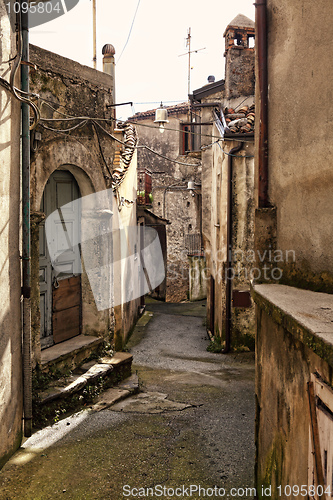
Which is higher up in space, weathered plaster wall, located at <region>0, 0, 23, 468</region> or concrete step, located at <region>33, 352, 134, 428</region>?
weathered plaster wall, located at <region>0, 0, 23, 468</region>

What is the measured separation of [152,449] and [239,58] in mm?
10642

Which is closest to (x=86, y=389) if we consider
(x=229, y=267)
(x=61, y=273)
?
(x=61, y=273)

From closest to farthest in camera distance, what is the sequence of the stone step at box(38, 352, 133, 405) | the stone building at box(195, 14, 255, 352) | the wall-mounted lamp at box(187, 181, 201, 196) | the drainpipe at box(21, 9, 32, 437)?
the drainpipe at box(21, 9, 32, 437) < the stone step at box(38, 352, 133, 405) < the stone building at box(195, 14, 255, 352) < the wall-mounted lamp at box(187, 181, 201, 196)

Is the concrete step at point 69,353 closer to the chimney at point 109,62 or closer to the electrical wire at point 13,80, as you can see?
the electrical wire at point 13,80

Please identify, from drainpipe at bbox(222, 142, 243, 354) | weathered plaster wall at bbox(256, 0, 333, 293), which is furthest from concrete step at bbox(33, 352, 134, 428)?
weathered plaster wall at bbox(256, 0, 333, 293)

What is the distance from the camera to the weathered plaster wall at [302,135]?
10.1ft

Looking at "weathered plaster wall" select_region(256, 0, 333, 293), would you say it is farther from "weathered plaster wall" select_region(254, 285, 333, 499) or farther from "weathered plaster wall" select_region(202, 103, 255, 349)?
"weathered plaster wall" select_region(202, 103, 255, 349)

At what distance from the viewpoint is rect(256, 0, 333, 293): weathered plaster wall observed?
10.1ft

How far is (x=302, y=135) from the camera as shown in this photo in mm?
3365

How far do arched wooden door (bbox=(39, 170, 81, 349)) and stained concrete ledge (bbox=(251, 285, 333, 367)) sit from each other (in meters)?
3.63

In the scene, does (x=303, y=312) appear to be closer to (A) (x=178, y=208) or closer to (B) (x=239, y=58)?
(B) (x=239, y=58)

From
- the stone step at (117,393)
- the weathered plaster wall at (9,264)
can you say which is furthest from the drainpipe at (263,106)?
the stone step at (117,393)

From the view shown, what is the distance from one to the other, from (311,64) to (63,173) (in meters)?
4.24

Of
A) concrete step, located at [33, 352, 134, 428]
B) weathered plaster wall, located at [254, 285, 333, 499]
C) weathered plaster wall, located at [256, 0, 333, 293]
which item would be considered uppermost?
weathered plaster wall, located at [256, 0, 333, 293]
